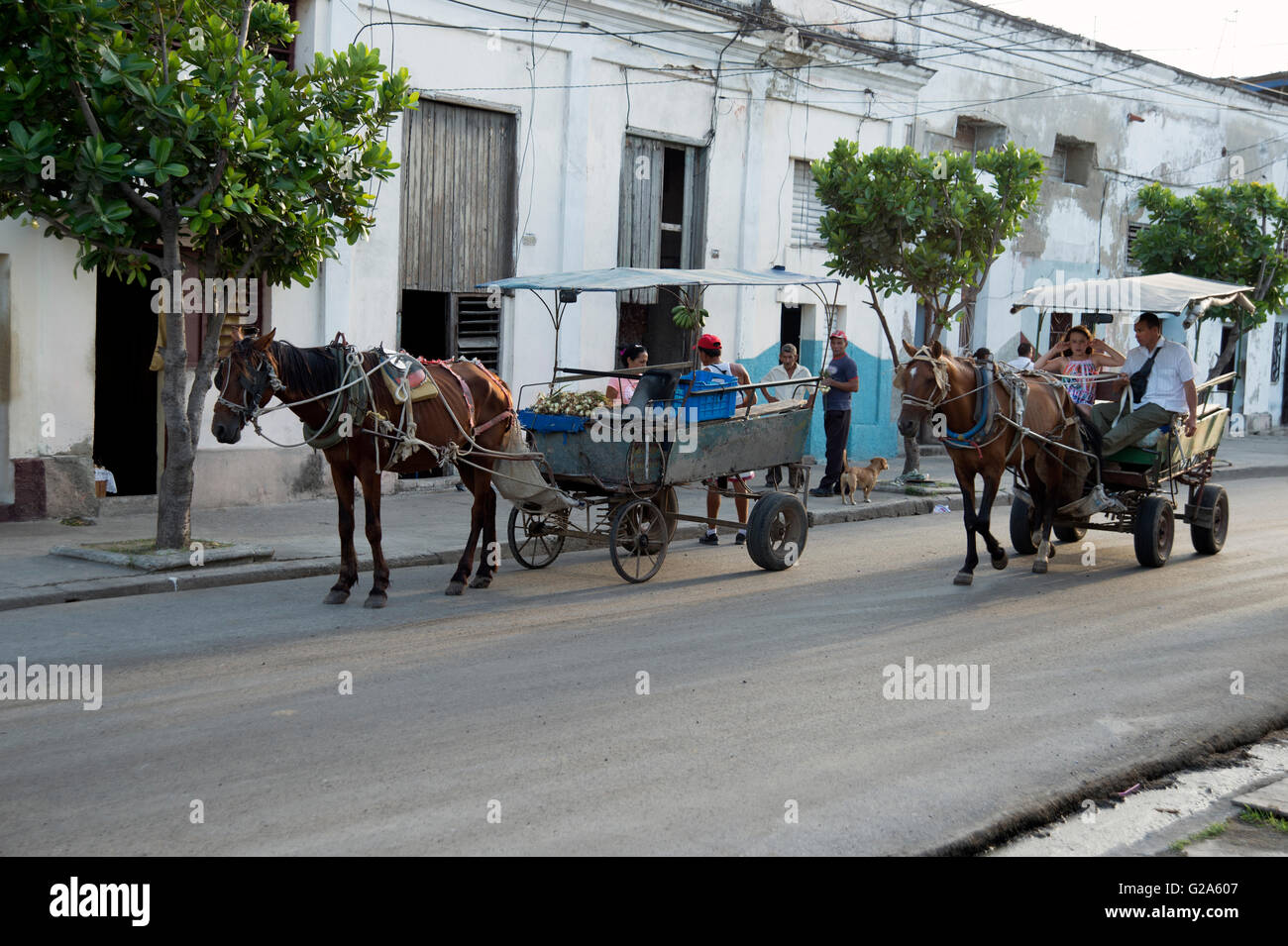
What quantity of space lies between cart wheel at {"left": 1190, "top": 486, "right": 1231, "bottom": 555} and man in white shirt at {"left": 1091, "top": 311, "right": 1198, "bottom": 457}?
1049 mm

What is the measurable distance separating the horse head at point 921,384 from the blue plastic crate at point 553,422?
2.58 m

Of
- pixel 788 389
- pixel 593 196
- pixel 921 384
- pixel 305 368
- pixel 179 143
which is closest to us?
pixel 305 368

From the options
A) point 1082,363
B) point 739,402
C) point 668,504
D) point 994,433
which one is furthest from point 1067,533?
point 668,504

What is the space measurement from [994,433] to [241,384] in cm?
589

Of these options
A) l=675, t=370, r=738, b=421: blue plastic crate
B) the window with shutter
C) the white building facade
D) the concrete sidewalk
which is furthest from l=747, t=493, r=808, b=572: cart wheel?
the window with shutter

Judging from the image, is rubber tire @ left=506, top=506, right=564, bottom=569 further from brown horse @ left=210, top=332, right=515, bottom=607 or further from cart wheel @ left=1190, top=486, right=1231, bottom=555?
cart wheel @ left=1190, top=486, right=1231, bottom=555

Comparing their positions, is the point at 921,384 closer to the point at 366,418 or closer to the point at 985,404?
the point at 985,404

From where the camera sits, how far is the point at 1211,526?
11961mm

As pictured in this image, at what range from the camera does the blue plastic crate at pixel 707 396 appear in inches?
401

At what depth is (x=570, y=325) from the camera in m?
17.2

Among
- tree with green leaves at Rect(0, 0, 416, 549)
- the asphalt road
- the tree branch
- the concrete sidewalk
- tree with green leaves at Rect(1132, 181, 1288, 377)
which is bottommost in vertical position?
the asphalt road

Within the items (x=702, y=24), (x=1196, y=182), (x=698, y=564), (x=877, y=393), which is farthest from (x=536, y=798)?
(x=1196, y=182)

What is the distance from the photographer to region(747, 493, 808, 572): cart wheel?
35.5 ft
